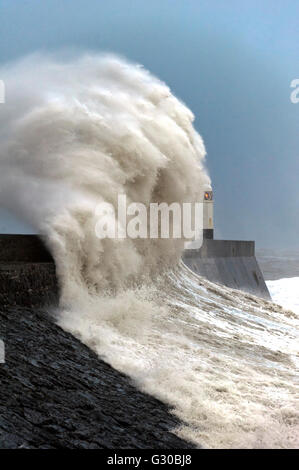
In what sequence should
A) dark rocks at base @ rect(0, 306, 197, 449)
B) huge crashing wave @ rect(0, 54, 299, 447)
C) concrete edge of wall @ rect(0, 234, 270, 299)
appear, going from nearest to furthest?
dark rocks at base @ rect(0, 306, 197, 449) < huge crashing wave @ rect(0, 54, 299, 447) < concrete edge of wall @ rect(0, 234, 270, 299)

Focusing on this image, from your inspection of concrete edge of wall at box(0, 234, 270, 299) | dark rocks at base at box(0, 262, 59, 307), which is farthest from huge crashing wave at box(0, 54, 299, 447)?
concrete edge of wall at box(0, 234, 270, 299)

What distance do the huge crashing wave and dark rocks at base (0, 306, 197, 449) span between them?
0.82 feet

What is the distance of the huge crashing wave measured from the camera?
5.03m

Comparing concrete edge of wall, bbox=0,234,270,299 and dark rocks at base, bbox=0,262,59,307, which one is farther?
concrete edge of wall, bbox=0,234,270,299

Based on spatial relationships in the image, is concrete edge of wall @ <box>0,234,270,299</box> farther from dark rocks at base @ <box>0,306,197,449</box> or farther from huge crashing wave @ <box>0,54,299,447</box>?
dark rocks at base @ <box>0,306,197,449</box>

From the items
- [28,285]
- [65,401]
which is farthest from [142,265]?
[65,401]

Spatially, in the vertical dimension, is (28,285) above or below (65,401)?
above

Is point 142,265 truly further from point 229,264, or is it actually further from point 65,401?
A: point 229,264

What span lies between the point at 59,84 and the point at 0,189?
278 centimetres

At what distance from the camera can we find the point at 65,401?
12.7 feet

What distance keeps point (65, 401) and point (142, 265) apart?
5295 millimetres

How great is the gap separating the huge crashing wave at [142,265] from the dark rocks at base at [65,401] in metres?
0.25

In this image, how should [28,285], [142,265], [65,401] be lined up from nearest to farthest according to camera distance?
[65,401]
[28,285]
[142,265]
